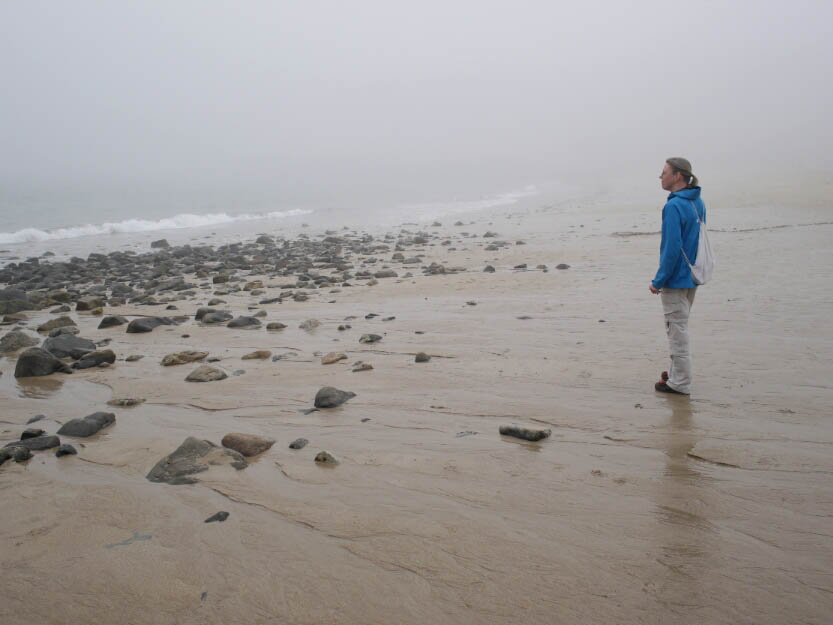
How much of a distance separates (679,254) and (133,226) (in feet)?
122

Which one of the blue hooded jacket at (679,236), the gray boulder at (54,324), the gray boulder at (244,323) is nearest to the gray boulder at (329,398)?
the blue hooded jacket at (679,236)

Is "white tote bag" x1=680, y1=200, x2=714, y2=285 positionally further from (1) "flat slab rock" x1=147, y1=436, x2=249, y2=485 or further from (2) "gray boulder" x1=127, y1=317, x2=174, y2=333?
(2) "gray boulder" x1=127, y1=317, x2=174, y2=333

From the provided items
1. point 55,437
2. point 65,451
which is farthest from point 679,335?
point 55,437

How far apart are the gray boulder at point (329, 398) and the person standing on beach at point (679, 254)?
2.82 metres

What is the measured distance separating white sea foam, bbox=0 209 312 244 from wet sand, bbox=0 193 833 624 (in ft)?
94.6

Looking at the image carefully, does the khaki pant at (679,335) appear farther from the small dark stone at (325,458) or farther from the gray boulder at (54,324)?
the gray boulder at (54,324)

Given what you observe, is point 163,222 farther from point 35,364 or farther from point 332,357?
point 332,357

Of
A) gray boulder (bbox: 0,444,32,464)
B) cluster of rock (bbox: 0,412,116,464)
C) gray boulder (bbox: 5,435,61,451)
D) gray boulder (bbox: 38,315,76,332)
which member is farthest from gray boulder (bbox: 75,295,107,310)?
gray boulder (bbox: 0,444,32,464)

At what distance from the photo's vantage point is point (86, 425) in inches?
179

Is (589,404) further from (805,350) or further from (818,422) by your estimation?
(805,350)

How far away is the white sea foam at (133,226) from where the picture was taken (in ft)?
101

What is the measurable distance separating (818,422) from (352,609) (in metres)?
3.68

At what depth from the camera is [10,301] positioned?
10758 mm

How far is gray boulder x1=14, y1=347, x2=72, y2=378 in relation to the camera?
20.6 feet
